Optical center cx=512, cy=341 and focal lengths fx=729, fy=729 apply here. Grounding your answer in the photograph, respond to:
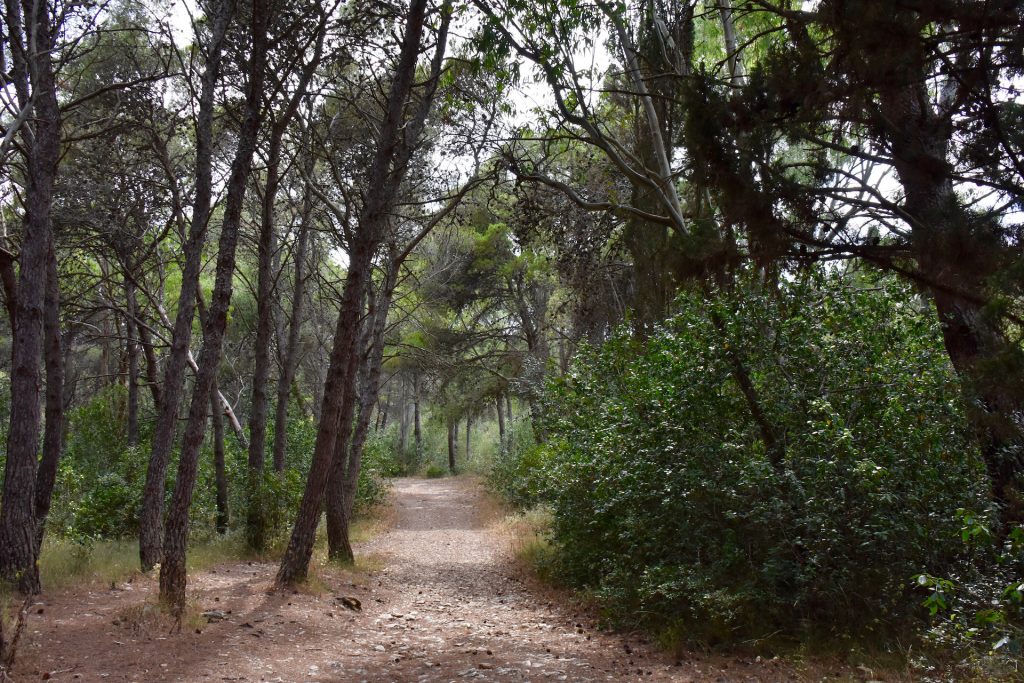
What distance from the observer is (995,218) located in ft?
14.8

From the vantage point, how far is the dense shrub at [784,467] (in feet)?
18.0

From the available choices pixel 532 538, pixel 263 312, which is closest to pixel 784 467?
pixel 532 538

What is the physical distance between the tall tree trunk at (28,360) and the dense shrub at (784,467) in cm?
564

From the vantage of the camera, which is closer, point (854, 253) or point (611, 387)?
point (854, 253)

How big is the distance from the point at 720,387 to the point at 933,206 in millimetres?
2866

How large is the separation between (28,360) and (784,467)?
7080 millimetres

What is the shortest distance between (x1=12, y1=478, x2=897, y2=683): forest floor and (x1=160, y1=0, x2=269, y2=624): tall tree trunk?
0.38m

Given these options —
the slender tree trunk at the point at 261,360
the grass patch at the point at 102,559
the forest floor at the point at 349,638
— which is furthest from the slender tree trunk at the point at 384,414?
the forest floor at the point at 349,638

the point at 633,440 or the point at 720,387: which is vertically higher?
the point at 720,387

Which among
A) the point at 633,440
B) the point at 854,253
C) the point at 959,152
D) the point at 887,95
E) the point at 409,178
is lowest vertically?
the point at 633,440

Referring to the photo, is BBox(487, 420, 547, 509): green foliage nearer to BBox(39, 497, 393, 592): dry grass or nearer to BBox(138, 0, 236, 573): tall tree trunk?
BBox(39, 497, 393, 592): dry grass

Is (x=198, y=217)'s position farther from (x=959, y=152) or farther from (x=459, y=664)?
(x=959, y=152)

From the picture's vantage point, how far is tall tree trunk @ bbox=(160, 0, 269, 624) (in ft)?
23.2

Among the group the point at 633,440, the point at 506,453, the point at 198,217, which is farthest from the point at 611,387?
the point at 506,453
